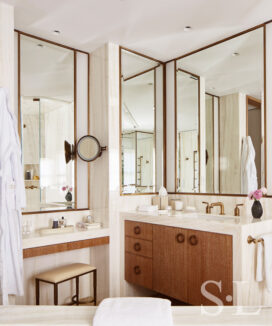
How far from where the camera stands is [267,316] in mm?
1256

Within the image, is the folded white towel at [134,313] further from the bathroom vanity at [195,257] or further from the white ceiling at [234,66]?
the white ceiling at [234,66]

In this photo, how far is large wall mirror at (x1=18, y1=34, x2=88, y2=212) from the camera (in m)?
2.85

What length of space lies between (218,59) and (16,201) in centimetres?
229

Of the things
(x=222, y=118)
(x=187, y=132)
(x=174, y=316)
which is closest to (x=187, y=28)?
(x=222, y=118)

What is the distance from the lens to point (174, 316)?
1.25m

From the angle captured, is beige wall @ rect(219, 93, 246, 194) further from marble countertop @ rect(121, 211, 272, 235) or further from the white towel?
the white towel

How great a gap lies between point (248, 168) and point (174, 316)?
1.84 meters

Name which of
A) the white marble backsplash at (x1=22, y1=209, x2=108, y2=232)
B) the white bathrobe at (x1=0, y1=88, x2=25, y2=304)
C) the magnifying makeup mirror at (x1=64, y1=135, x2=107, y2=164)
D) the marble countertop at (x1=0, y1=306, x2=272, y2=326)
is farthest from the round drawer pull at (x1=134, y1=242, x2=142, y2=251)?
the marble countertop at (x1=0, y1=306, x2=272, y2=326)

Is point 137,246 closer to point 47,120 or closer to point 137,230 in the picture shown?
point 137,230

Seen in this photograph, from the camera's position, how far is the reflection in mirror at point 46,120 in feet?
9.36

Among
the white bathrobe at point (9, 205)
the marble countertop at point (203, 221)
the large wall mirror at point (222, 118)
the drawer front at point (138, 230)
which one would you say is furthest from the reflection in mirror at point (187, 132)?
the white bathrobe at point (9, 205)

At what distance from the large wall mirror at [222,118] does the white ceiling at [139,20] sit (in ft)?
0.70

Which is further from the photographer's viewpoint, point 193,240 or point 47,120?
point 47,120

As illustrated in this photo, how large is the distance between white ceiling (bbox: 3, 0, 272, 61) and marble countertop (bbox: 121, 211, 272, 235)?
1679 mm
